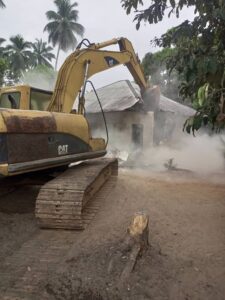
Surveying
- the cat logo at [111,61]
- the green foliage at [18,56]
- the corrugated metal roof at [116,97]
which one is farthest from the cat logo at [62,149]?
the green foliage at [18,56]

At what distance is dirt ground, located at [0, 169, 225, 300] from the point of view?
4629 millimetres

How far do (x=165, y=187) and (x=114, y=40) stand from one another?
12.5ft

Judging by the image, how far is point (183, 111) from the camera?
1005 inches

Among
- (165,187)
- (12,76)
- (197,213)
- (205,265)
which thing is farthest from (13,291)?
(12,76)

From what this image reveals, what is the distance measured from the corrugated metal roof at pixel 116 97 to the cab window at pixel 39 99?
980 centimetres

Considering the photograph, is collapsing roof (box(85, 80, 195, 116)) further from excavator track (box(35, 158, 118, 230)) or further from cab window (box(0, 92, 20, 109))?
excavator track (box(35, 158, 118, 230))

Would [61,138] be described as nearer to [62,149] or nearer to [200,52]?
[62,149]

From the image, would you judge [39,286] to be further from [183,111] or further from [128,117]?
[183,111]

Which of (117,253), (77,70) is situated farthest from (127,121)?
(117,253)

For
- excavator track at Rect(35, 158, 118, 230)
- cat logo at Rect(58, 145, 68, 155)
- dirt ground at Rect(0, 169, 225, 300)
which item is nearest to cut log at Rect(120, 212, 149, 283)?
dirt ground at Rect(0, 169, 225, 300)

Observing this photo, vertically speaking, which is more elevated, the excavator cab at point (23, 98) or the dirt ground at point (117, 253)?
the excavator cab at point (23, 98)

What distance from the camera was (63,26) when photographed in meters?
56.6

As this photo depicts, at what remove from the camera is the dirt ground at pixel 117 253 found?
463cm

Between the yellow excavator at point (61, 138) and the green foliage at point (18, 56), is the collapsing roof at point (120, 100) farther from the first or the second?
the green foliage at point (18, 56)
